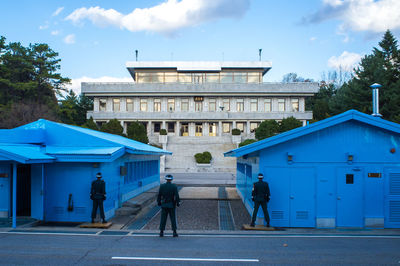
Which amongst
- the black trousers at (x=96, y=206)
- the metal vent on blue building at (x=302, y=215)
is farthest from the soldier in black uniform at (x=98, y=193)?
the metal vent on blue building at (x=302, y=215)

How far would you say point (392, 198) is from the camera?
39.6 ft

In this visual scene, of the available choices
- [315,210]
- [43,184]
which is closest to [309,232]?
[315,210]

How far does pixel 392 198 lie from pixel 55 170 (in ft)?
40.7

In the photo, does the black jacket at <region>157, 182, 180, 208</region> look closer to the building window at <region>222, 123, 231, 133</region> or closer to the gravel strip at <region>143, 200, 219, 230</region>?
the gravel strip at <region>143, 200, 219, 230</region>

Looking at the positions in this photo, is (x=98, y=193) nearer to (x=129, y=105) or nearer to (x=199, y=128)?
(x=199, y=128)

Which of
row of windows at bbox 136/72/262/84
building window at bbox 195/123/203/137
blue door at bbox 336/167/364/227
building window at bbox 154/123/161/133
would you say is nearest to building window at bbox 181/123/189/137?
building window at bbox 195/123/203/137

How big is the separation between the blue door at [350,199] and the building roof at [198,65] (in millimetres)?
57546

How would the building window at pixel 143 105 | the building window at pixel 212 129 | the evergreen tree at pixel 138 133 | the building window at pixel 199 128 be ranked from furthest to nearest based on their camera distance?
the building window at pixel 199 128 < the building window at pixel 212 129 < the building window at pixel 143 105 < the evergreen tree at pixel 138 133

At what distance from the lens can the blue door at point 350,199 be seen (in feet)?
39.7

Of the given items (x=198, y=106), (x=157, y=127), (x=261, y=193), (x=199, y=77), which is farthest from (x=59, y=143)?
(x=199, y=77)

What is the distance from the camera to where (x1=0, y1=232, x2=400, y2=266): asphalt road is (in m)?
7.93

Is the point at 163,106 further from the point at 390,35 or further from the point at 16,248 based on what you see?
the point at 16,248

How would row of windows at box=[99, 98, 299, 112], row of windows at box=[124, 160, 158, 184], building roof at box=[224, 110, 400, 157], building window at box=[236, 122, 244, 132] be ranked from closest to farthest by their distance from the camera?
building roof at box=[224, 110, 400, 157]
row of windows at box=[124, 160, 158, 184]
row of windows at box=[99, 98, 299, 112]
building window at box=[236, 122, 244, 132]

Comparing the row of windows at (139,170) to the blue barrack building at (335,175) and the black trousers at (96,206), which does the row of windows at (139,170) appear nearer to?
the black trousers at (96,206)
